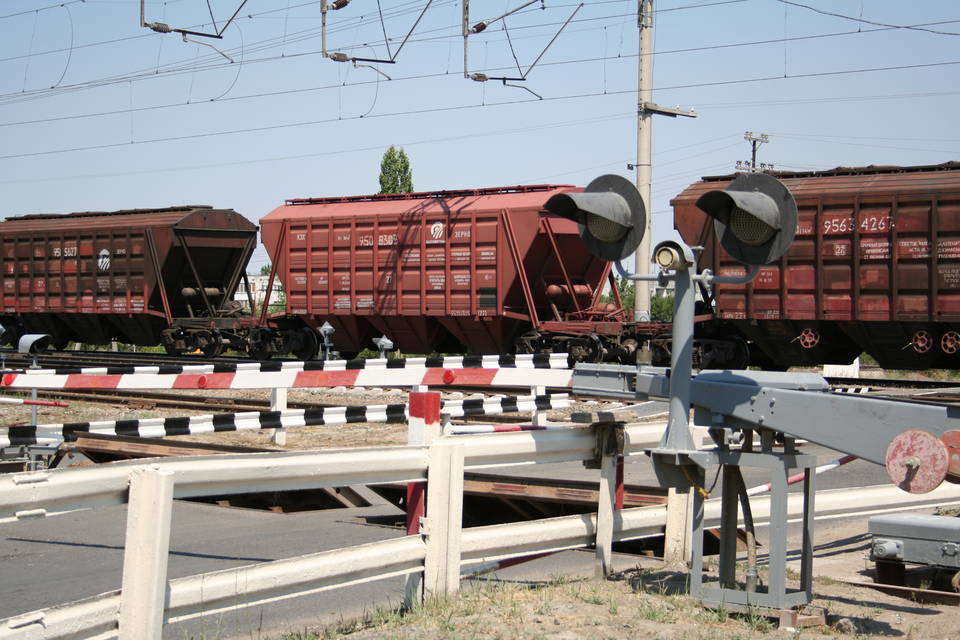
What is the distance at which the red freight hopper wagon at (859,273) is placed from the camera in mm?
17359

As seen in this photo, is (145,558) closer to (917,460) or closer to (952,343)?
(917,460)

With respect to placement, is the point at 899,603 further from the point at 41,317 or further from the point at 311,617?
the point at 41,317

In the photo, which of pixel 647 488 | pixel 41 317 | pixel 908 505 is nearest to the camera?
pixel 647 488

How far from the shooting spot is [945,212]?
56.6ft

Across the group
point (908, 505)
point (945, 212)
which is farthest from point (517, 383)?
point (945, 212)

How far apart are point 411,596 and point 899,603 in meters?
2.45

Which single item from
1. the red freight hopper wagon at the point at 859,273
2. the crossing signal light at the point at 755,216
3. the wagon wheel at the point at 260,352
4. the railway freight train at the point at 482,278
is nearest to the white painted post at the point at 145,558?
the crossing signal light at the point at 755,216

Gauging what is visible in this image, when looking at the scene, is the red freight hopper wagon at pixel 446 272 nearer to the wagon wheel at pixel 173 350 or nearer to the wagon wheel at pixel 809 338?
the wagon wheel at pixel 809 338

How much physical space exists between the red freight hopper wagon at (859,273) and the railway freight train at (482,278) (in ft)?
0.09

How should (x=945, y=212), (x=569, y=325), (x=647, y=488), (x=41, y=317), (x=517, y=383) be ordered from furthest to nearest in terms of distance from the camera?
1. (x=41, y=317)
2. (x=569, y=325)
3. (x=945, y=212)
4. (x=517, y=383)
5. (x=647, y=488)

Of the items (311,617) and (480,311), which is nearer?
(311,617)

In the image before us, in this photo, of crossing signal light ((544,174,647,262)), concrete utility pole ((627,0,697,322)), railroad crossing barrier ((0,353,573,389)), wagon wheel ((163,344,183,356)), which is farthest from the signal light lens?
wagon wheel ((163,344,183,356))

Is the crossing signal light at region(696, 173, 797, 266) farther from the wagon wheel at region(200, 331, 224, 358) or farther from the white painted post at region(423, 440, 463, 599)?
the wagon wheel at region(200, 331, 224, 358)

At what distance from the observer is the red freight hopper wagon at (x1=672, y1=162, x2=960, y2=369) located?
17359mm
